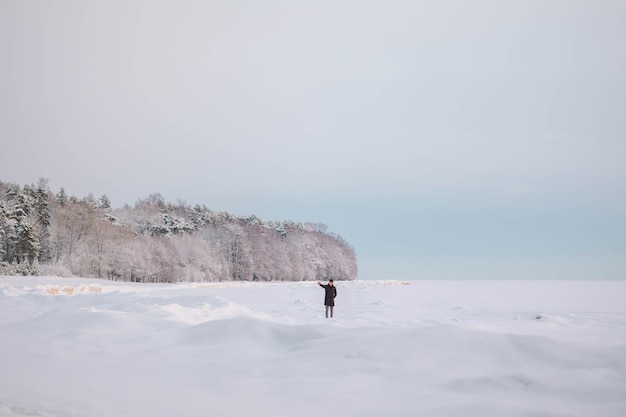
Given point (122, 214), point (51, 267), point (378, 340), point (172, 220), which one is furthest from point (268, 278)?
point (378, 340)

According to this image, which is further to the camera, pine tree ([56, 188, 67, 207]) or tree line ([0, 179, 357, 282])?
pine tree ([56, 188, 67, 207])

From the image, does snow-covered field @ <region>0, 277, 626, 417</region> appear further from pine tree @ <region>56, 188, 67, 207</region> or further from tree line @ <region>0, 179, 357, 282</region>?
pine tree @ <region>56, 188, 67, 207</region>

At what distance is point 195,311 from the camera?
1675 cm

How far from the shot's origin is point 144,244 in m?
66.2

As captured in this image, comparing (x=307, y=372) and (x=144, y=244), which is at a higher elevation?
(x=144, y=244)

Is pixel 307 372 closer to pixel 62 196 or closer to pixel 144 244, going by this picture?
pixel 144 244

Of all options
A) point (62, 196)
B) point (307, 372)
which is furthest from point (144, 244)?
point (307, 372)

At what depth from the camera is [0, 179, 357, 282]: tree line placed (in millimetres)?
54566

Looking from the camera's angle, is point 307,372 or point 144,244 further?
point 144,244

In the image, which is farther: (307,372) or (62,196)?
(62,196)

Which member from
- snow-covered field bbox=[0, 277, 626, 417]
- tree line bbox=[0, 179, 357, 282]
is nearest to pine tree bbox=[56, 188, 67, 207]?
tree line bbox=[0, 179, 357, 282]

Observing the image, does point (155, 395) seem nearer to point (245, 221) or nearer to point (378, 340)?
point (378, 340)

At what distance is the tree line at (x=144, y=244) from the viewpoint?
5457 cm

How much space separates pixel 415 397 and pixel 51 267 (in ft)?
174
